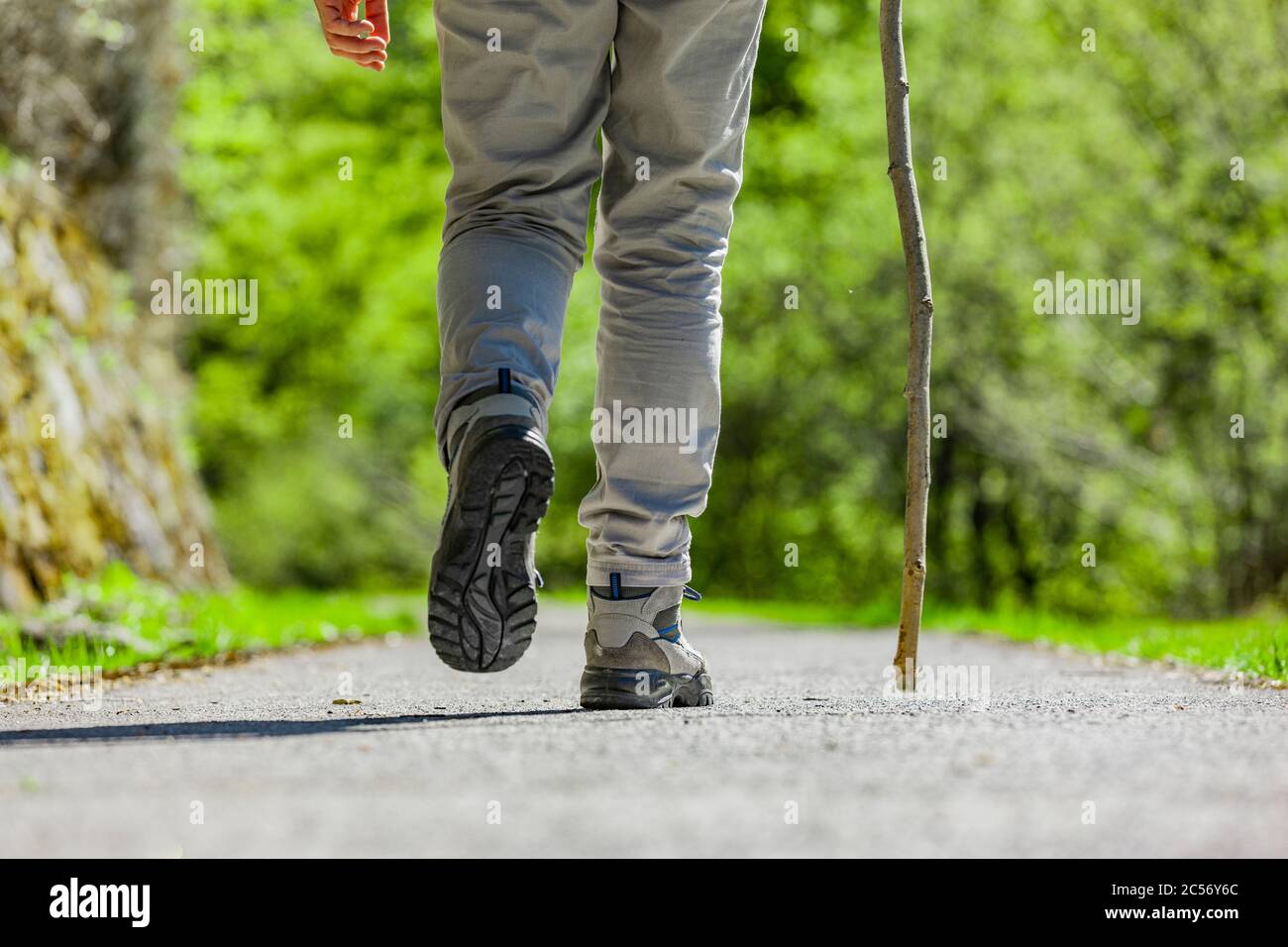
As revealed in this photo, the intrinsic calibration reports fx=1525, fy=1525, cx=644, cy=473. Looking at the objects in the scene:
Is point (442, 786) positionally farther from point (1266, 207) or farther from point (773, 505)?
point (773, 505)

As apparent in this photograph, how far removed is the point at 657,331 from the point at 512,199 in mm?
382

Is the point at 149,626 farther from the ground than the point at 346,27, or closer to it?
closer to it

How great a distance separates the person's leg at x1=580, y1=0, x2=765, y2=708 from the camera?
2953mm

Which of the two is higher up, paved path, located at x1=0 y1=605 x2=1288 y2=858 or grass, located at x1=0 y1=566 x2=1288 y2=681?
grass, located at x1=0 y1=566 x2=1288 y2=681

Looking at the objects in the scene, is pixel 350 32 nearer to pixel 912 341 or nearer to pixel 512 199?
pixel 512 199

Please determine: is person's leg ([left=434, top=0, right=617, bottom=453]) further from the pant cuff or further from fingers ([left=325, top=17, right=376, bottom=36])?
fingers ([left=325, top=17, right=376, bottom=36])

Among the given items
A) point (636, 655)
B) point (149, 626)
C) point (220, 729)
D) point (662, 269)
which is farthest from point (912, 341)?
point (149, 626)

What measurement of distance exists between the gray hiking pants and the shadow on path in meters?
0.45

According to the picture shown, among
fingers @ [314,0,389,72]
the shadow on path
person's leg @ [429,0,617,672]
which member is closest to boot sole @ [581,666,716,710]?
the shadow on path

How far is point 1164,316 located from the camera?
1326 cm

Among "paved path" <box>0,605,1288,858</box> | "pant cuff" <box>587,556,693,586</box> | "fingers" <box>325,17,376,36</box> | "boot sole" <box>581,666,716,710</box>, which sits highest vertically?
"fingers" <box>325,17,376,36</box>

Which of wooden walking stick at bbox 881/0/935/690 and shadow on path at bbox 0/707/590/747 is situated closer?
shadow on path at bbox 0/707/590/747

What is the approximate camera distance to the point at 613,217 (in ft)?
10.0
